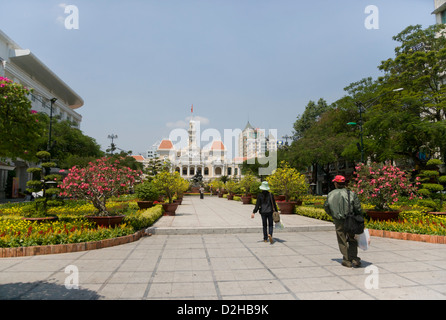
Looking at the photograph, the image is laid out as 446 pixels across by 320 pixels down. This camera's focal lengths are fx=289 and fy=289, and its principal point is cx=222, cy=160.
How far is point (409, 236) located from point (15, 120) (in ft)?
39.6

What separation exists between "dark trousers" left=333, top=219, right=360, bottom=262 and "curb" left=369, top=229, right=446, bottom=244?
3770mm

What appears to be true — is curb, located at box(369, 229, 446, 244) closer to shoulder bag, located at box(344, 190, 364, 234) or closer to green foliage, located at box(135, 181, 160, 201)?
shoulder bag, located at box(344, 190, 364, 234)

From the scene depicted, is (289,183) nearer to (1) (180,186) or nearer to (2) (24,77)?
(1) (180,186)

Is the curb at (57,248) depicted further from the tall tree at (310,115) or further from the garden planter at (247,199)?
the tall tree at (310,115)

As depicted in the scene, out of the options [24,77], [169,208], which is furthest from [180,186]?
[24,77]

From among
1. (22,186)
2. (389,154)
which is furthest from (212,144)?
(389,154)

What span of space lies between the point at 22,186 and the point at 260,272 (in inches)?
1727

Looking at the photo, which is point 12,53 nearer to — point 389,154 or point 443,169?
point 389,154

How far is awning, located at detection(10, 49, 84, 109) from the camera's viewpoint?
3742cm

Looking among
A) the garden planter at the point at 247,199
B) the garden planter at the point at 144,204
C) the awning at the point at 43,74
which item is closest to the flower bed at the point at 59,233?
the garden planter at the point at 144,204

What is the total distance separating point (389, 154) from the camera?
914 inches

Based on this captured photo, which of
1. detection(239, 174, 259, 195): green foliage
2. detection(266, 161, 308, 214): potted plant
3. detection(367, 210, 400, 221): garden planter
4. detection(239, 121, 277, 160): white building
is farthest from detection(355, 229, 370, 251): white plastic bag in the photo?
detection(239, 121, 277, 160): white building

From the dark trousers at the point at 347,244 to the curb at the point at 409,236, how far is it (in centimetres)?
377

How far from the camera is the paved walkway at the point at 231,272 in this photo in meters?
3.99
